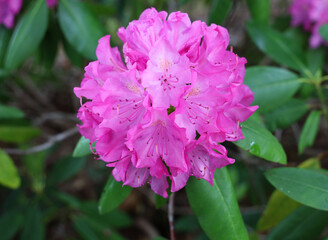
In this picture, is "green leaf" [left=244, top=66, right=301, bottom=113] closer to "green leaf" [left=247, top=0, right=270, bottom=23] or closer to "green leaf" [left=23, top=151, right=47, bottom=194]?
"green leaf" [left=247, top=0, right=270, bottom=23]

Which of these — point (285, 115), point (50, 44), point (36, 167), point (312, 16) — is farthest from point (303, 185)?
point (36, 167)

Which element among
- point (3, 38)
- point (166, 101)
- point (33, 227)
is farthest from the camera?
point (33, 227)

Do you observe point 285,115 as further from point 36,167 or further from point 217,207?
point 36,167

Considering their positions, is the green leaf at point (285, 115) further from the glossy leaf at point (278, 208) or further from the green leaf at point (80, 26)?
the green leaf at point (80, 26)

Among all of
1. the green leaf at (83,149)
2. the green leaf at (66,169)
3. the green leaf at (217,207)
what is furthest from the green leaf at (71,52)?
the green leaf at (217,207)

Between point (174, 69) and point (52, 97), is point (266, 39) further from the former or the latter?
point (52, 97)

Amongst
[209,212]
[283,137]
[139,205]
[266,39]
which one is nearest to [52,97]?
[139,205]

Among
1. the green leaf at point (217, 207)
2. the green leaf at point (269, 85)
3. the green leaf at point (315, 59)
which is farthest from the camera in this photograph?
the green leaf at point (315, 59)
